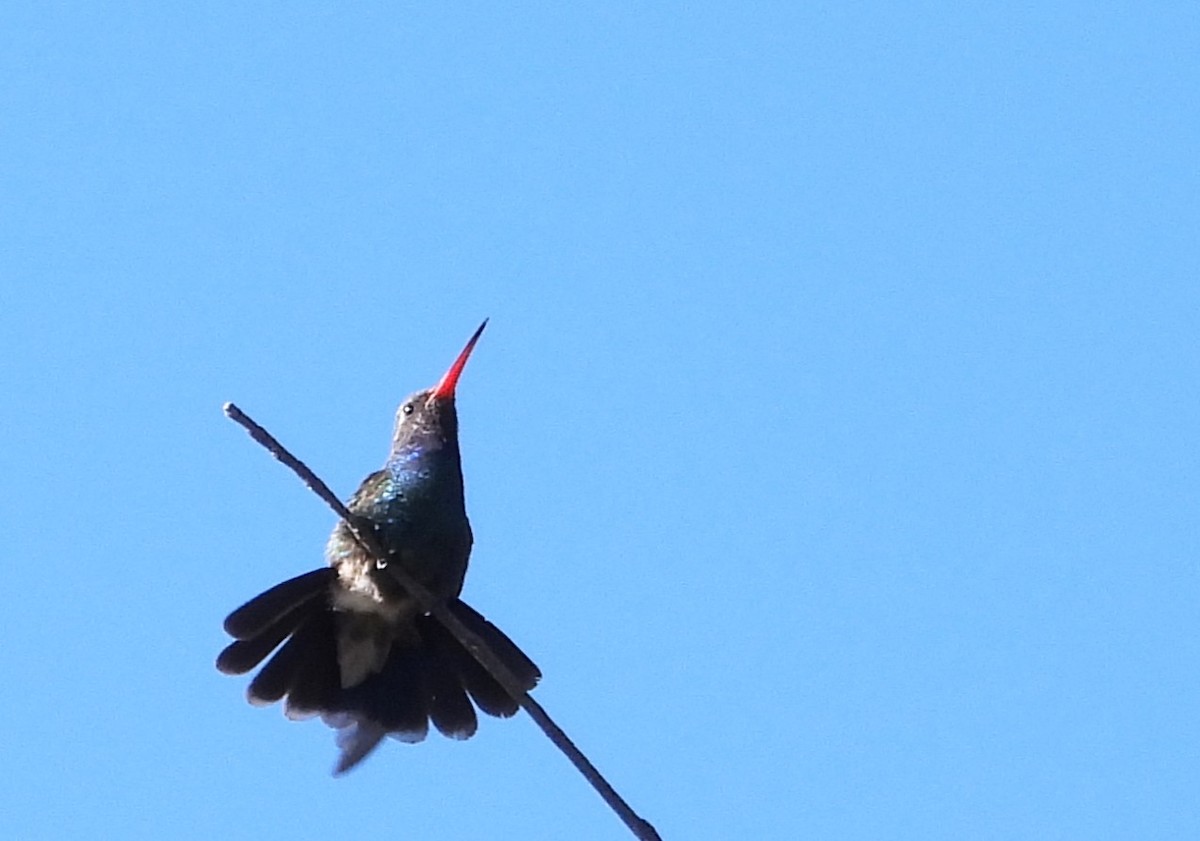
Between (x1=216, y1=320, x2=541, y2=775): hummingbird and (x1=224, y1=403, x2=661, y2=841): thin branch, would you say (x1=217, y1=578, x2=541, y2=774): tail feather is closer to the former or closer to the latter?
(x1=216, y1=320, x2=541, y2=775): hummingbird

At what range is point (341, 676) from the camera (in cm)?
677

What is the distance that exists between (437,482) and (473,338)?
0.67 metres

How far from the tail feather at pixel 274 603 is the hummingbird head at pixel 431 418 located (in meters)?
0.61

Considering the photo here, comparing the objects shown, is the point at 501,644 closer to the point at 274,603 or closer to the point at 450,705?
the point at 450,705

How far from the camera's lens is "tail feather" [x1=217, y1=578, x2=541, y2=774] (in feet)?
21.9

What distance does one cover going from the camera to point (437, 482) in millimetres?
6816

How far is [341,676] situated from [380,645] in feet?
0.70

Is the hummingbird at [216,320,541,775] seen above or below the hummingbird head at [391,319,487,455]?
below

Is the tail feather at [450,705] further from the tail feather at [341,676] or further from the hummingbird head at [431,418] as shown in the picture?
the hummingbird head at [431,418]

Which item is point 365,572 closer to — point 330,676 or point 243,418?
point 330,676

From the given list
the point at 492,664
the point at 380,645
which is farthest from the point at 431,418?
the point at 492,664

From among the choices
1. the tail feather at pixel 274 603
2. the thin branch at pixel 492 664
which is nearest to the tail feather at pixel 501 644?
the tail feather at pixel 274 603

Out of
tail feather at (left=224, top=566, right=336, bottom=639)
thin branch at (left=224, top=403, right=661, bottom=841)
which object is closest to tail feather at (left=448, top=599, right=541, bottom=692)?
tail feather at (left=224, top=566, right=336, bottom=639)

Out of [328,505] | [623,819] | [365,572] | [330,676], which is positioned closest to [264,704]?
[330,676]
